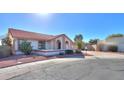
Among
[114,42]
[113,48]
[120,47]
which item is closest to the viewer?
[114,42]

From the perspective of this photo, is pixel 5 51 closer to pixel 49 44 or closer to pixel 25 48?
pixel 25 48

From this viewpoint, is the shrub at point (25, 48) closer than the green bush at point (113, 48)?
No

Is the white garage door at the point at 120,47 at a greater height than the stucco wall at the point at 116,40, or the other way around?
the stucco wall at the point at 116,40

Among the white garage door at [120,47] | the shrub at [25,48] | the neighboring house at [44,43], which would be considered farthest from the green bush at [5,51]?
the white garage door at [120,47]

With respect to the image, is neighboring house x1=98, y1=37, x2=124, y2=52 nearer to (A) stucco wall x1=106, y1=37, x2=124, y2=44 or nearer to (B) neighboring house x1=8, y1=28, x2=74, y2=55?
(A) stucco wall x1=106, y1=37, x2=124, y2=44

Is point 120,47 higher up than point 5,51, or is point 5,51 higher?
point 120,47

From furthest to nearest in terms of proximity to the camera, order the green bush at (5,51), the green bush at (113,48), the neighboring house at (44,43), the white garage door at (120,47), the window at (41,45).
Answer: the window at (41,45), the neighboring house at (44,43), the green bush at (5,51), the white garage door at (120,47), the green bush at (113,48)

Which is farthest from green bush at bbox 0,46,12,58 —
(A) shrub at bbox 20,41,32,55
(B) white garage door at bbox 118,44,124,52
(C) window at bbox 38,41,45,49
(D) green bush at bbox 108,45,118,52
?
(B) white garage door at bbox 118,44,124,52

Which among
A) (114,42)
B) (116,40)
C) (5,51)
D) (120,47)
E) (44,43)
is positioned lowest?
(5,51)

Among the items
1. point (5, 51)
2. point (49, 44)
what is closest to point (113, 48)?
point (49, 44)

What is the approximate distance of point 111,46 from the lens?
7164mm

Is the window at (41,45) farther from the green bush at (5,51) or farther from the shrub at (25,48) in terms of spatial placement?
the green bush at (5,51)
